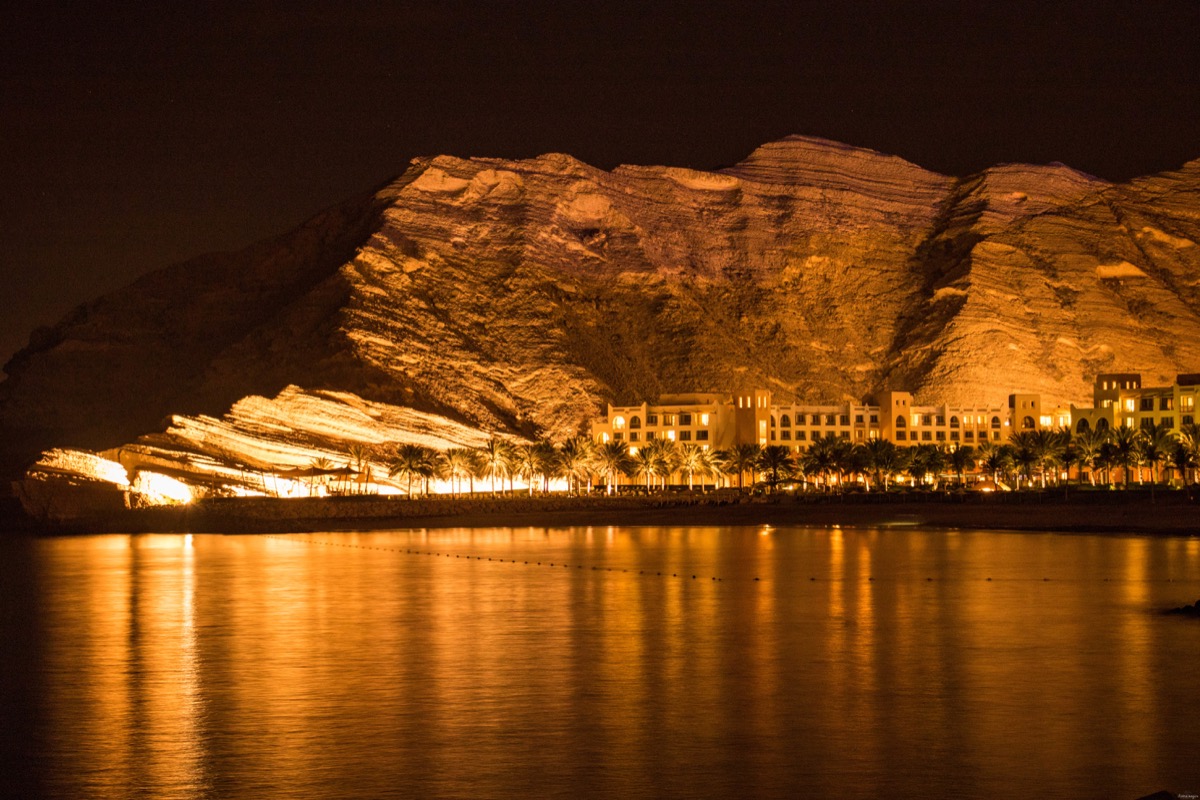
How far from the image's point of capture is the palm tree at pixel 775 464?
124 metres

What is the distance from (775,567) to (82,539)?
57.2m

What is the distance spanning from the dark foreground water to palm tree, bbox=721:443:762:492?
70.4 metres

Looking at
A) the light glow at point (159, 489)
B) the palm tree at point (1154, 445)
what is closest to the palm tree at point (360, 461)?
the light glow at point (159, 489)

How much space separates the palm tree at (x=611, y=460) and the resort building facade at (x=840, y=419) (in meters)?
13.4

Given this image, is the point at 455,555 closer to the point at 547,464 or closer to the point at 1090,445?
the point at 547,464

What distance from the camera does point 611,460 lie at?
125 meters

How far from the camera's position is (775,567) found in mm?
57875

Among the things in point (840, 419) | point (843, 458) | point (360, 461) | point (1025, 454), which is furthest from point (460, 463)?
point (840, 419)

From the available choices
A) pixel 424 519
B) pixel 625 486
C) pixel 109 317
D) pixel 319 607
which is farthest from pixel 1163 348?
pixel 319 607

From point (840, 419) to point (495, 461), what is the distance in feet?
154

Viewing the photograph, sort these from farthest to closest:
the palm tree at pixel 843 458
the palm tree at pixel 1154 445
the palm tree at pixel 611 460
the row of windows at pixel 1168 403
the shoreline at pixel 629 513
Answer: the row of windows at pixel 1168 403 → the palm tree at pixel 611 460 → the palm tree at pixel 843 458 → the palm tree at pixel 1154 445 → the shoreline at pixel 629 513

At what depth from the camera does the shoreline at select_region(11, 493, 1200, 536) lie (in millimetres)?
92250

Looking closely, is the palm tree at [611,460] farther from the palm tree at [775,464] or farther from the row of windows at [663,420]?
the row of windows at [663,420]

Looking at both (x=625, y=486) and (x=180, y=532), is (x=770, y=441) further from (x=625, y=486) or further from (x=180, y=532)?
(x=180, y=532)
